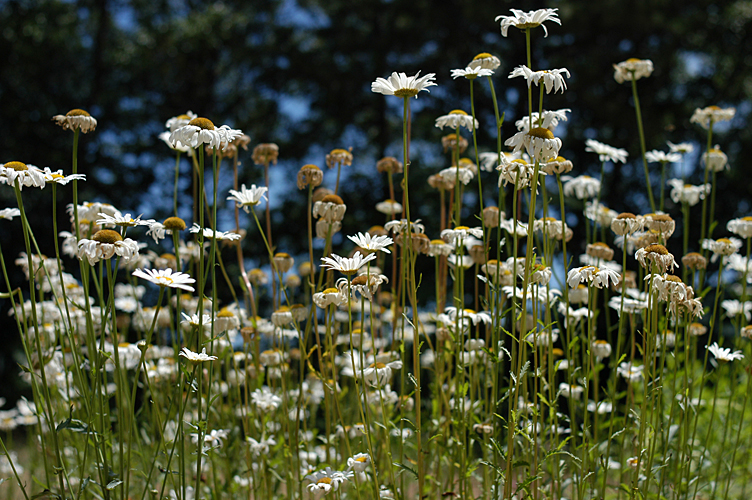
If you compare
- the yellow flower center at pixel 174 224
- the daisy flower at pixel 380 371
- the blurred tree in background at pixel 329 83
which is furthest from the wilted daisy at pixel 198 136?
the blurred tree in background at pixel 329 83

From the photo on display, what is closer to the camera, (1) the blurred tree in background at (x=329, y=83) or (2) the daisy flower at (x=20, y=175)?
(2) the daisy flower at (x=20, y=175)

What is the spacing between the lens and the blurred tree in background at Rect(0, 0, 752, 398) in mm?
9047

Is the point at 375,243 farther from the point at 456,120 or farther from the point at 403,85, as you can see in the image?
the point at 456,120

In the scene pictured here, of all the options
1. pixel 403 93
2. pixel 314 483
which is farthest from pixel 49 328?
pixel 403 93

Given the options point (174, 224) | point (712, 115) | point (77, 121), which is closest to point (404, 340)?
point (174, 224)

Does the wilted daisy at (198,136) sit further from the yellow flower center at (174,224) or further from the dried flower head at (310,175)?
the dried flower head at (310,175)

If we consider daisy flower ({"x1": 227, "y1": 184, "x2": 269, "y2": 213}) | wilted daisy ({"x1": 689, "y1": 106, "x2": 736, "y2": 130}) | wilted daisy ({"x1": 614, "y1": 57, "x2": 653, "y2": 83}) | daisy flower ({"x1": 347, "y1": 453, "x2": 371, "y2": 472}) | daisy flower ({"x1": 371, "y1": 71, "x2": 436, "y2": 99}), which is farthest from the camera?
wilted daisy ({"x1": 689, "y1": 106, "x2": 736, "y2": 130})

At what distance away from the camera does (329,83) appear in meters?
10.2

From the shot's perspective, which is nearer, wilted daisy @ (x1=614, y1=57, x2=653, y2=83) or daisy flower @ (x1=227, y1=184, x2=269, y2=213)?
daisy flower @ (x1=227, y1=184, x2=269, y2=213)

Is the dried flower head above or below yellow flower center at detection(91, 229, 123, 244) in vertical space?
above

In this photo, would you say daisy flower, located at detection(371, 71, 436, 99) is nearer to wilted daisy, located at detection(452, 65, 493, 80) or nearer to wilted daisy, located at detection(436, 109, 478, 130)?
wilted daisy, located at detection(452, 65, 493, 80)

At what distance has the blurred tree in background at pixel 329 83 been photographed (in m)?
9.05

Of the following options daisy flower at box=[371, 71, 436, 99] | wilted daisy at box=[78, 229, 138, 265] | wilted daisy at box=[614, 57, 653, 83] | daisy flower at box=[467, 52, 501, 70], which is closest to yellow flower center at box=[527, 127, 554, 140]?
daisy flower at box=[371, 71, 436, 99]

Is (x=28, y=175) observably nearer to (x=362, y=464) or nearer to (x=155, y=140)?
(x=362, y=464)
